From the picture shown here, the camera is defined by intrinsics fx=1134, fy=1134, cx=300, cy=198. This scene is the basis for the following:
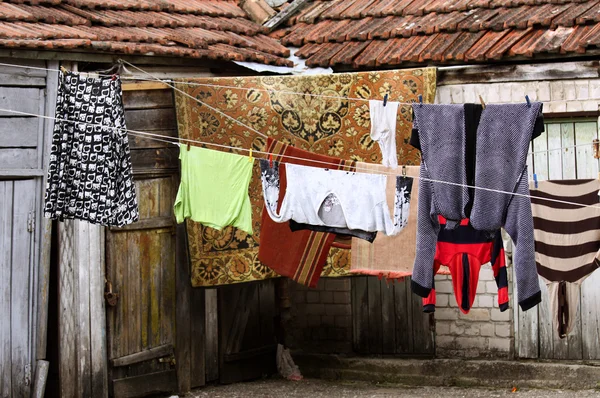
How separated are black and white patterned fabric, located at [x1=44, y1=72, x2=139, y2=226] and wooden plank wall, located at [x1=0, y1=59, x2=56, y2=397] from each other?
2.01ft

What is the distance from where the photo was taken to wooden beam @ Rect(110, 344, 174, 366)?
10.8m

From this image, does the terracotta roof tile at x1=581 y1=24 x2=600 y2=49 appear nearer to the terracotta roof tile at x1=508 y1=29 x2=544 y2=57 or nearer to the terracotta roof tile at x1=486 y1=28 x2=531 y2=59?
the terracotta roof tile at x1=508 y1=29 x2=544 y2=57

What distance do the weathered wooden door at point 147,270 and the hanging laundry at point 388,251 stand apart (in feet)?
7.27

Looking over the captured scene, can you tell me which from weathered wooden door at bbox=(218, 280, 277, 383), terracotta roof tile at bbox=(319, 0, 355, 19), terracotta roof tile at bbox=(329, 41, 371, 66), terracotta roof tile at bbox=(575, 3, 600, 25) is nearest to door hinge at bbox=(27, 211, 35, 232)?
weathered wooden door at bbox=(218, 280, 277, 383)

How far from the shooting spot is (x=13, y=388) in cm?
1006

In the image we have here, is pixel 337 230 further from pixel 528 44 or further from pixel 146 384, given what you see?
pixel 528 44

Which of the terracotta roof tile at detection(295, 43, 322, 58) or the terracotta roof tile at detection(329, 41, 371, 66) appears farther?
the terracotta roof tile at detection(295, 43, 322, 58)

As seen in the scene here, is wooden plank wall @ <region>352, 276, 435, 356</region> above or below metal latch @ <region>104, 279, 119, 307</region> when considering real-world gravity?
below

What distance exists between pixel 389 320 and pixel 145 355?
9.12 ft

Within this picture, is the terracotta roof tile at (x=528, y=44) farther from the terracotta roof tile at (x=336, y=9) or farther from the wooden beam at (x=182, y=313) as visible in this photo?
the wooden beam at (x=182, y=313)

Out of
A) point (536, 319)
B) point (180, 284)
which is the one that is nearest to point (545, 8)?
point (536, 319)

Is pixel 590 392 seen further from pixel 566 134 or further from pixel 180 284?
pixel 180 284

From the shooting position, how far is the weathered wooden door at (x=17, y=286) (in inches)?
393

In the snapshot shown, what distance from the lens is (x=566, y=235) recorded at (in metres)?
9.09
